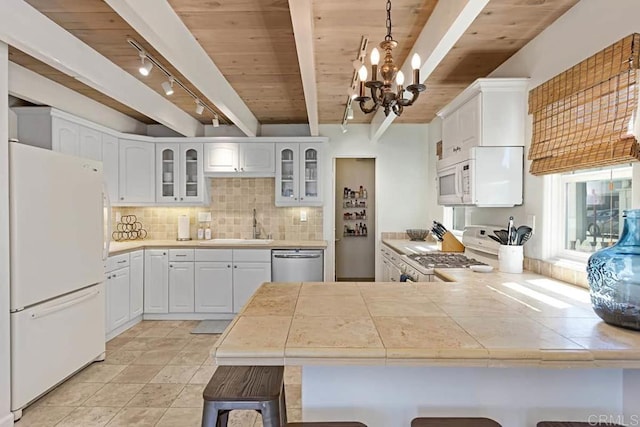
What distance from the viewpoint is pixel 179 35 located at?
7.99 ft

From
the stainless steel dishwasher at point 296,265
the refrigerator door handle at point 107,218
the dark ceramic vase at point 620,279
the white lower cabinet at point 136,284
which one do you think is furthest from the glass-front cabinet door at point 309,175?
the dark ceramic vase at point 620,279

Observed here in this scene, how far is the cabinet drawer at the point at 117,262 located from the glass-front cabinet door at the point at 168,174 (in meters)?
1.06

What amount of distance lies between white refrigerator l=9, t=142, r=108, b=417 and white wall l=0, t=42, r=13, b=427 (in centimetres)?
4

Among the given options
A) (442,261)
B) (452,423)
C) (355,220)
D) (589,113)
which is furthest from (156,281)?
(589,113)

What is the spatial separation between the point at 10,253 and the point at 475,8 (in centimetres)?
292

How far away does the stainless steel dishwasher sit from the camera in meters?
4.71

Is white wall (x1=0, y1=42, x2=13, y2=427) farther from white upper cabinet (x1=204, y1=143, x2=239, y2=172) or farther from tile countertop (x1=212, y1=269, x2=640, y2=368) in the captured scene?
white upper cabinet (x1=204, y1=143, x2=239, y2=172)

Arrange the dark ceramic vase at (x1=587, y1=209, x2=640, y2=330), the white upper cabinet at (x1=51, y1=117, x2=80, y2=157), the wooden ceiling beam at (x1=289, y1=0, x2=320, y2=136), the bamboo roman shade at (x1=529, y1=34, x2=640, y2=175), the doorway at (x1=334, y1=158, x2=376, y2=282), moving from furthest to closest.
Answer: the doorway at (x1=334, y1=158, x2=376, y2=282), the white upper cabinet at (x1=51, y1=117, x2=80, y2=157), the wooden ceiling beam at (x1=289, y1=0, x2=320, y2=136), the bamboo roman shade at (x1=529, y1=34, x2=640, y2=175), the dark ceramic vase at (x1=587, y1=209, x2=640, y2=330)

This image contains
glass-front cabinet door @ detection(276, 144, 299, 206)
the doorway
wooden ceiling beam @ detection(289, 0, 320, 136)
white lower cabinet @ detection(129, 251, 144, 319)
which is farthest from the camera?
the doorway

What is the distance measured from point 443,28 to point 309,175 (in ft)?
10.4

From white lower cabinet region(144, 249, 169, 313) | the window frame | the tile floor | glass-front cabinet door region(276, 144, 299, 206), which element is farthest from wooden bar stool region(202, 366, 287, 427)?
glass-front cabinet door region(276, 144, 299, 206)

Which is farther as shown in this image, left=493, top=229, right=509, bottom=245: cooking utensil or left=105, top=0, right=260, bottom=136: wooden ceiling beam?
left=493, top=229, right=509, bottom=245: cooking utensil

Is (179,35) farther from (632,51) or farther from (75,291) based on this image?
(632,51)

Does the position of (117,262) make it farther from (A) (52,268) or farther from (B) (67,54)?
(B) (67,54)
